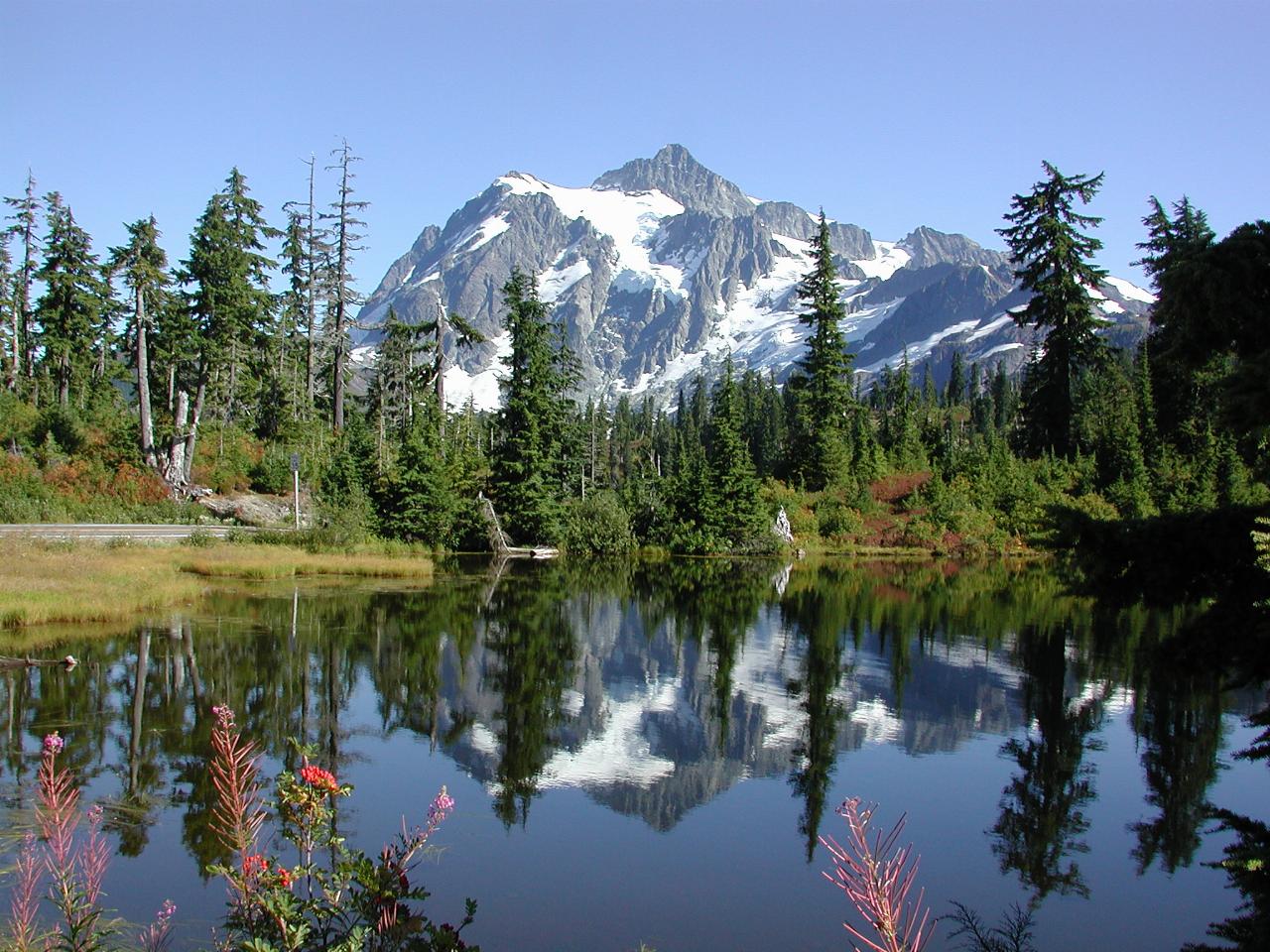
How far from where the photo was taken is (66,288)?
55.7 metres

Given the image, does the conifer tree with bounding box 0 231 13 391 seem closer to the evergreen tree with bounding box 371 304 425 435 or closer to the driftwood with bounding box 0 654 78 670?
the evergreen tree with bounding box 371 304 425 435

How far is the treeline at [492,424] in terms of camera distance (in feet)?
151

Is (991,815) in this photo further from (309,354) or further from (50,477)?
(309,354)

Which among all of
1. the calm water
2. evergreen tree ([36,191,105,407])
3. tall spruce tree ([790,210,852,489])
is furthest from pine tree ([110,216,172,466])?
tall spruce tree ([790,210,852,489])

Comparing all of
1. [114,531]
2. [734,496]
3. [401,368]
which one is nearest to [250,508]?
[114,531]

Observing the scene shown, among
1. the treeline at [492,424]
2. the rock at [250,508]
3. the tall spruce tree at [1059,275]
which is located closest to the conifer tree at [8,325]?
the treeline at [492,424]

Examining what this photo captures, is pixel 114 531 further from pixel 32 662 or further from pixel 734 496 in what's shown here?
pixel 734 496

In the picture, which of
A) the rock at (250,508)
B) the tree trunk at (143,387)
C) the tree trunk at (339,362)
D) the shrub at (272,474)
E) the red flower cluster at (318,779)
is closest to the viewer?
the red flower cluster at (318,779)

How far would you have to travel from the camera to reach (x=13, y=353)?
2147 inches

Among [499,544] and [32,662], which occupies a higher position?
[499,544]

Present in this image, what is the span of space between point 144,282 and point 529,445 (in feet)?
62.2

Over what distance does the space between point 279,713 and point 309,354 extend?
4618 cm

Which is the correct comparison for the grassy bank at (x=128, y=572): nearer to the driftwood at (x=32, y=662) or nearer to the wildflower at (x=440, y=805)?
the driftwood at (x=32, y=662)

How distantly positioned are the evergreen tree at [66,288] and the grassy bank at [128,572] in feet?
89.0
